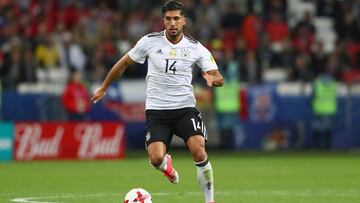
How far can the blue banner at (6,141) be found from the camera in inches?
931

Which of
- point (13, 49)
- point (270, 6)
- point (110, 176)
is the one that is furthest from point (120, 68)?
point (270, 6)

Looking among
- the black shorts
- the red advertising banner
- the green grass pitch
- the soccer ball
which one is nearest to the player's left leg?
the black shorts

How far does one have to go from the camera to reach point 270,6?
3136 centimetres

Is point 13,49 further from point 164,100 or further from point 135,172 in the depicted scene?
point 164,100

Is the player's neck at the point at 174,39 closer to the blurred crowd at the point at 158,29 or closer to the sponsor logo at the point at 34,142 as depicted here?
the sponsor logo at the point at 34,142

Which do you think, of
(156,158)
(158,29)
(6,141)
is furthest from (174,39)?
(158,29)

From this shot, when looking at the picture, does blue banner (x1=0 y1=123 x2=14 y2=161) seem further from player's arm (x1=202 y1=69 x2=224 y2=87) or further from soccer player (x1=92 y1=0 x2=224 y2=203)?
player's arm (x1=202 y1=69 x2=224 y2=87)

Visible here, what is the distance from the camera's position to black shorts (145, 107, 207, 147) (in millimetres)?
12328

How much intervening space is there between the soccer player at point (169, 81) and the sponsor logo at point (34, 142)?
11.5 metres

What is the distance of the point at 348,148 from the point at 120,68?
647 inches

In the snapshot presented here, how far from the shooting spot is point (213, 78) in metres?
12.1

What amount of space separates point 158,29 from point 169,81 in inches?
657

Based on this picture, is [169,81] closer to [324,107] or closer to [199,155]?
[199,155]

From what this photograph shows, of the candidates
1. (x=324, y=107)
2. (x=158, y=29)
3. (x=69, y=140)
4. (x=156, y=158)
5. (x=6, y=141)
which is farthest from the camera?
(x=158, y=29)
